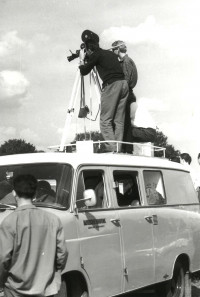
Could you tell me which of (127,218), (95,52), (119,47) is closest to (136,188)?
(127,218)

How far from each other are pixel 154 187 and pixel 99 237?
2.03 meters

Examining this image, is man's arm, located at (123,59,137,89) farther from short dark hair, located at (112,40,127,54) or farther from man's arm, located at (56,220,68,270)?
man's arm, located at (56,220,68,270)

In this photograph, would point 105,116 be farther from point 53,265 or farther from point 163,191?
point 53,265

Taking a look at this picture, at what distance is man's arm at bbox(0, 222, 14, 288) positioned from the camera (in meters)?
4.99

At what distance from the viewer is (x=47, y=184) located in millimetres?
7160

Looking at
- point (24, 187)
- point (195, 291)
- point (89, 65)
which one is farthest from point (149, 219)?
point (24, 187)

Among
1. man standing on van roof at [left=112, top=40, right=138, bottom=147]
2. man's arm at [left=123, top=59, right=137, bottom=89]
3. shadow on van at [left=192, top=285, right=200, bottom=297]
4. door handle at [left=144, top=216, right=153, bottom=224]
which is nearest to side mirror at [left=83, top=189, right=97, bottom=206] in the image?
door handle at [left=144, top=216, right=153, bottom=224]

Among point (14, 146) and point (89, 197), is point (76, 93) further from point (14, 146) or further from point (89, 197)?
point (14, 146)

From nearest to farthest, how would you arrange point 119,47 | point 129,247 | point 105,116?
point 129,247 < point 105,116 < point 119,47

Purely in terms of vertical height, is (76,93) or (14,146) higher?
(14,146)

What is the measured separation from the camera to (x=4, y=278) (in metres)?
Answer: 5.09

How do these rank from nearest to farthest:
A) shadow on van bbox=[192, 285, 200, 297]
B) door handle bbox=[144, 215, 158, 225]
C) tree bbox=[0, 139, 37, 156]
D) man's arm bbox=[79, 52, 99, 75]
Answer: door handle bbox=[144, 215, 158, 225] < man's arm bbox=[79, 52, 99, 75] < shadow on van bbox=[192, 285, 200, 297] < tree bbox=[0, 139, 37, 156]

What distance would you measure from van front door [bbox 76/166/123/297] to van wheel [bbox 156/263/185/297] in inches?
69.3

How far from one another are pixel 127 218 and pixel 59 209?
4.40 feet
